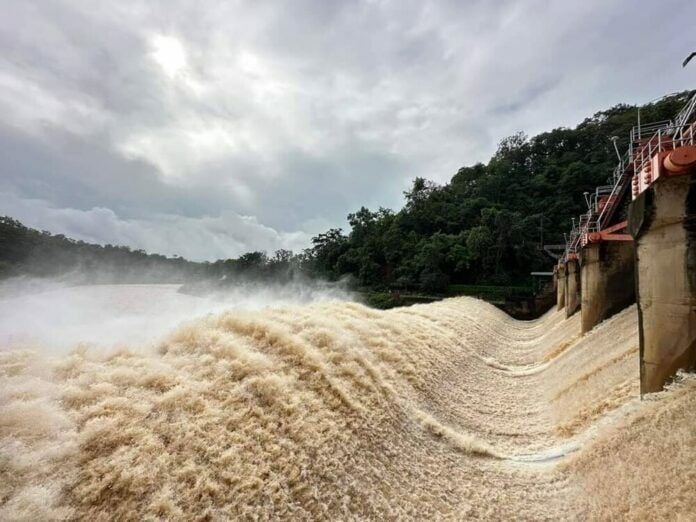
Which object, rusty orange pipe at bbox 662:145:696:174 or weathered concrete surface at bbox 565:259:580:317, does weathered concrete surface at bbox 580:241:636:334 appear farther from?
rusty orange pipe at bbox 662:145:696:174

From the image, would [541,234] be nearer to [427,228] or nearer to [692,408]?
[427,228]

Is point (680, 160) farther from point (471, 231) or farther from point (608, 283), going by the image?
point (471, 231)

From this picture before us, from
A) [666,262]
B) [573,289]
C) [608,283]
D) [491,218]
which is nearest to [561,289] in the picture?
A: [573,289]

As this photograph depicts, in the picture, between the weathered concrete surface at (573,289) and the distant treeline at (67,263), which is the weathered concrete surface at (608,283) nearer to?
the weathered concrete surface at (573,289)

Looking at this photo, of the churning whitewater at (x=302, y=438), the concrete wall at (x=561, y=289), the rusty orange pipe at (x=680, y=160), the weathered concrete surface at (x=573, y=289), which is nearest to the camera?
the churning whitewater at (x=302, y=438)

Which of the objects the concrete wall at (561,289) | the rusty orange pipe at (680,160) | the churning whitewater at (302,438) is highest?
the rusty orange pipe at (680,160)

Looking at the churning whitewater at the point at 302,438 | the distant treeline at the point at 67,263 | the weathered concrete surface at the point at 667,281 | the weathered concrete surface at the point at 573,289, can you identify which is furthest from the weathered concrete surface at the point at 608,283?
the distant treeline at the point at 67,263

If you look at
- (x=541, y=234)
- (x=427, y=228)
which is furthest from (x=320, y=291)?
(x=541, y=234)
